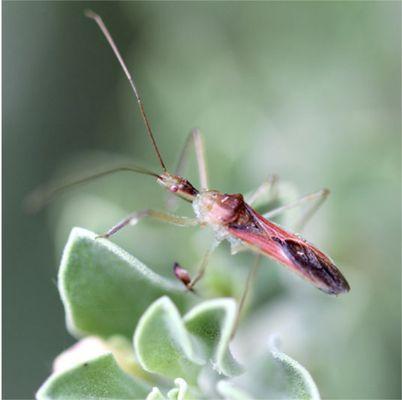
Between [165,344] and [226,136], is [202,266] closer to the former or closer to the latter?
[165,344]

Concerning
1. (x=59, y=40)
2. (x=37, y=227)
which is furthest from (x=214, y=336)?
(x=59, y=40)

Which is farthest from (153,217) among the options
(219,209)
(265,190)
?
(265,190)

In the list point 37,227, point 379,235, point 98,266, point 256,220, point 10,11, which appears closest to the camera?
point 98,266

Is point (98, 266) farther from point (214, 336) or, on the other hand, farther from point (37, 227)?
point (37, 227)

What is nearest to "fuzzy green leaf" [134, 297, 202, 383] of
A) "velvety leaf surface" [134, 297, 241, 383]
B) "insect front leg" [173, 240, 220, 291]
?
"velvety leaf surface" [134, 297, 241, 383]

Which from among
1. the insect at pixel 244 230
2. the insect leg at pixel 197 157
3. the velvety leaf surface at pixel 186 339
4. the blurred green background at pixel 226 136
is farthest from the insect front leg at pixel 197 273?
the insect leg at pixel 197 157
